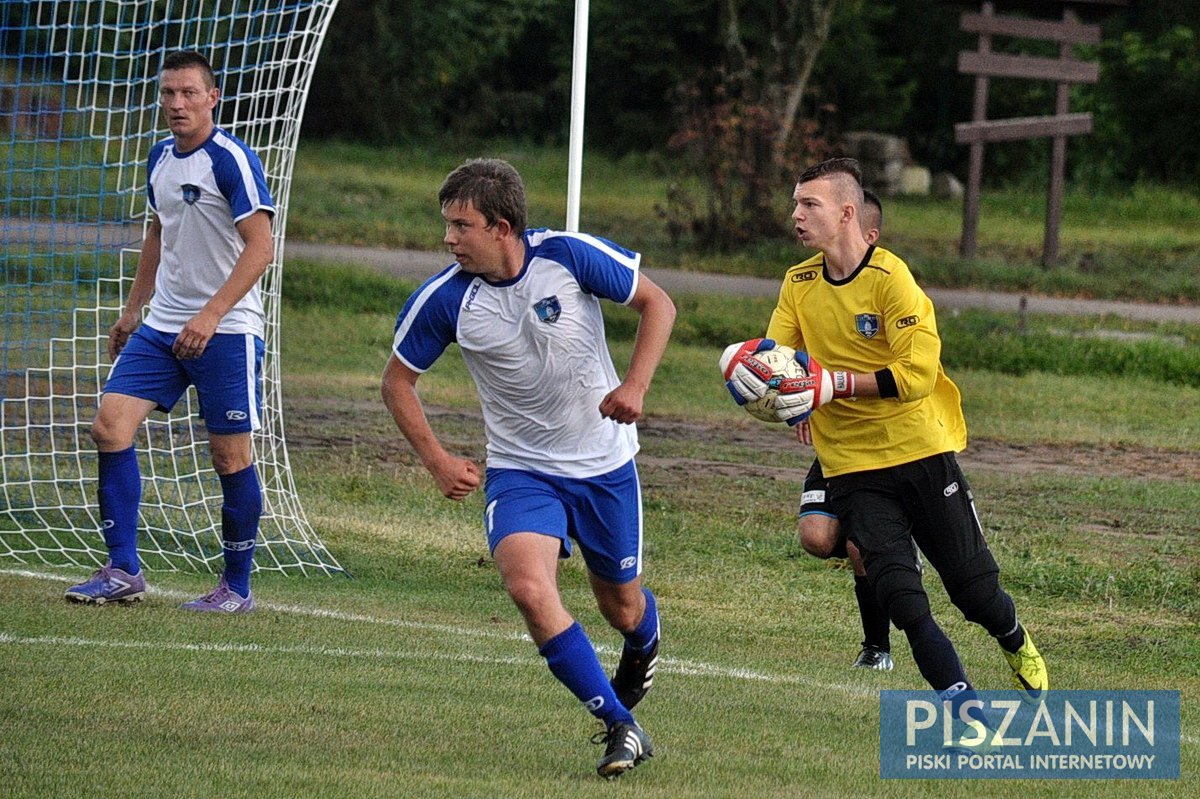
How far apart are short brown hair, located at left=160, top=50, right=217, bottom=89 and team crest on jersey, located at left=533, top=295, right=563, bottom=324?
8.32ft

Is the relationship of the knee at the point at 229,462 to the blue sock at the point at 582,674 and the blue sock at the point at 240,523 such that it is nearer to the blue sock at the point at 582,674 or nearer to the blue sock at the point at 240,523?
the blue sock at the point at 240,523

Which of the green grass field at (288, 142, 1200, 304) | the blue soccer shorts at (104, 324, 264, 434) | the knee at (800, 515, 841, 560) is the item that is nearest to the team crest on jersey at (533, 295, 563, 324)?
the knee at (800, 515, 841, 560)

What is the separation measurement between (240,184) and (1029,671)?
3.56 metres

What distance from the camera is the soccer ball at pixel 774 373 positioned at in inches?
211

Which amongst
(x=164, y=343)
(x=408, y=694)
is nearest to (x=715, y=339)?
(x=164, y=343)

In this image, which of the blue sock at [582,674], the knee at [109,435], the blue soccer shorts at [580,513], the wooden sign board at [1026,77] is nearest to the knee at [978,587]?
the blue soccer shorts at [580,513]

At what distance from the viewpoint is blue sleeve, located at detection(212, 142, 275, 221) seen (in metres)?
6.89

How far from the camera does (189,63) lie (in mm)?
6906

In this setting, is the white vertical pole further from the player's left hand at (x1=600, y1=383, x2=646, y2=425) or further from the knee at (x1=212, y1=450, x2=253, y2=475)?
the player's left hand at (x1=600, y1=383, x2=646, y2=425)

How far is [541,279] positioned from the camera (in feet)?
16.8

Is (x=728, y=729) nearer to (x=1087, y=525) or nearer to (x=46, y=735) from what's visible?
(x=46, y=735)

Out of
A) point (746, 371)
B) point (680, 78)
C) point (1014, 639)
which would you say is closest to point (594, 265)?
point (746, 371)

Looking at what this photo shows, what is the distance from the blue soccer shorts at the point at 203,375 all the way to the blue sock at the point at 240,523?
26 cm

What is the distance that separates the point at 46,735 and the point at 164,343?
2.38m
